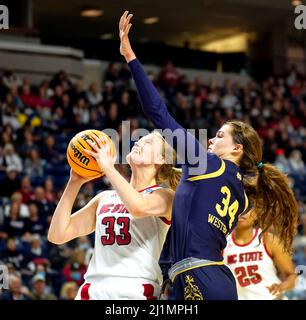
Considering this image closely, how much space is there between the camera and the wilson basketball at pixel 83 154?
4176 mm

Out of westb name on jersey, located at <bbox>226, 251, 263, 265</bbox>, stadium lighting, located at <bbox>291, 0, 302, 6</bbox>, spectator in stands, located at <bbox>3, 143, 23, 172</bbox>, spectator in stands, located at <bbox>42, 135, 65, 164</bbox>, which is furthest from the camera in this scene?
stadium lighting, located at <bbox>291, 0, 302, 6</bbox>

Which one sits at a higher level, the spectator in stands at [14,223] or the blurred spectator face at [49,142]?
the blurred spectator face at [49,142]

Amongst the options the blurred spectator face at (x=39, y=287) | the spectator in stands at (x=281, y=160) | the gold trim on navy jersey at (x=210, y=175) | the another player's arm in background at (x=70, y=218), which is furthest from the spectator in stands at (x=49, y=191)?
the gold trim on navy jersey at (x=210, y=175)

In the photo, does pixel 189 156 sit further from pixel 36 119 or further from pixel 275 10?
pixel 275 10

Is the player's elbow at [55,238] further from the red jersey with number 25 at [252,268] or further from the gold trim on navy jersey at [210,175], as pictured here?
the red jersey with number 25 at [252,268]

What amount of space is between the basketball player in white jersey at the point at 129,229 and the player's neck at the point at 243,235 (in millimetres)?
1505

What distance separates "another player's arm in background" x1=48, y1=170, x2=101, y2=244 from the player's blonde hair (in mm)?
391

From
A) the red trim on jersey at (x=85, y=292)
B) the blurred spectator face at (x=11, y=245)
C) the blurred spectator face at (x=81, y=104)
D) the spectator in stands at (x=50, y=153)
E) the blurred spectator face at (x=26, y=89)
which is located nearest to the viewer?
the red trim on jersey at (x=85, y=292)

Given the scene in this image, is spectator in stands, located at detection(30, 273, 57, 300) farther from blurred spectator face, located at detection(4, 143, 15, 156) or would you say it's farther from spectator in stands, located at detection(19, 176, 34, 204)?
blurred spectator face, located at detection(4, 143, 15, 156)

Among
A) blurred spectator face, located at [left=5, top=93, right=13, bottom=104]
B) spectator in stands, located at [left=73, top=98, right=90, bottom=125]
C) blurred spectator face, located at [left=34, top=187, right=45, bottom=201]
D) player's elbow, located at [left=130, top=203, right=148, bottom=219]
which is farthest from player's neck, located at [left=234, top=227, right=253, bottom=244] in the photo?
spectator in stands, located at [left=73, top=98, right=90, bottom=125]

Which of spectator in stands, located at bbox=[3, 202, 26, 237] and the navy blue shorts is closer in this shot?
the navy blue shorts

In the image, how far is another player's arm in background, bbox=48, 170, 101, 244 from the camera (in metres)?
4.41

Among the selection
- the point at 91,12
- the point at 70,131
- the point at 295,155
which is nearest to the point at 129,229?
the point at 70,131

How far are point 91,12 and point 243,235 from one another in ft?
42.2
